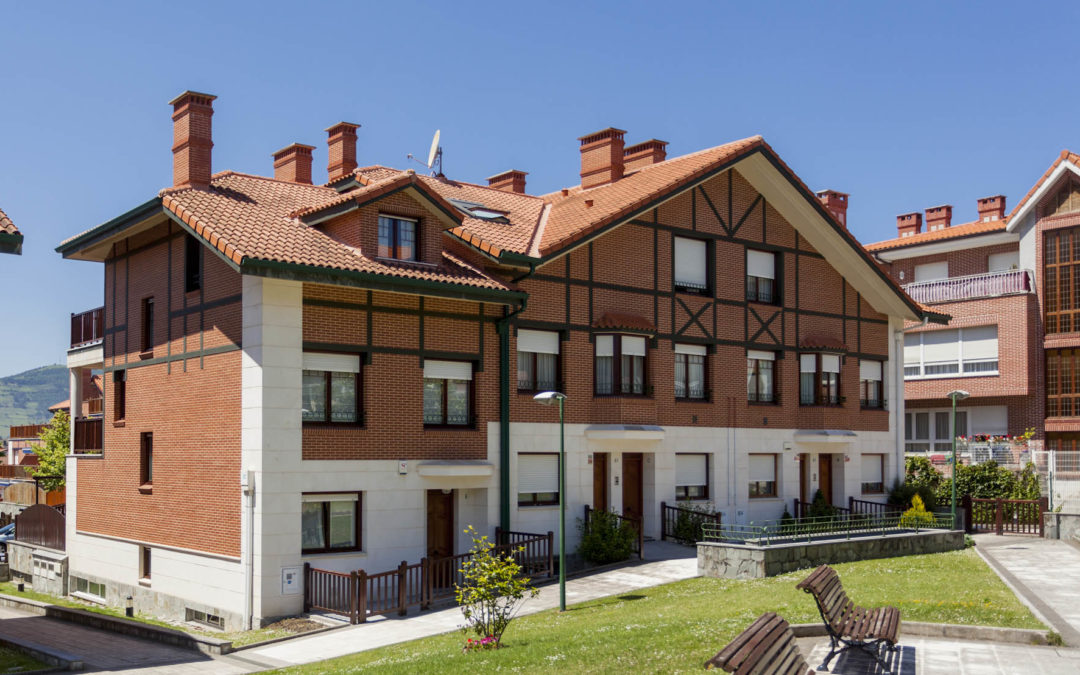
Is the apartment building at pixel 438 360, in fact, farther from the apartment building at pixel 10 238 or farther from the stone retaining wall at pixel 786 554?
the stone retaining wall at pixel 786 554

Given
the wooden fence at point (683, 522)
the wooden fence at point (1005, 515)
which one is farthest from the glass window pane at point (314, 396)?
the wooden fence at point (1005, 515)

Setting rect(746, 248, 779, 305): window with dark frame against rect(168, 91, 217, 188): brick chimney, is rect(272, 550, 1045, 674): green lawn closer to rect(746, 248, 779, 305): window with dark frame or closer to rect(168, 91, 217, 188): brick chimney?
rect(746, 248, 779, 305): window with dark frame

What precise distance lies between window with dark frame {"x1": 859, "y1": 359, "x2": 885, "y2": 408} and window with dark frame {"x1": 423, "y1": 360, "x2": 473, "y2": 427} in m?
15.7

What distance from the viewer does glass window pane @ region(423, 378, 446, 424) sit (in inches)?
979

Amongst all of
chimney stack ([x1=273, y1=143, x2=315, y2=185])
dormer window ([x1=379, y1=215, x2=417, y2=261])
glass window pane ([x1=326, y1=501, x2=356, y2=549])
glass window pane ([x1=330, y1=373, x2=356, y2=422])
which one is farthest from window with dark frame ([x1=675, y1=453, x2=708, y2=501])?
chimney stack ([x1=273, y1=143, x2=315, y2=185])

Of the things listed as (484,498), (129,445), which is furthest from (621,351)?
(129,445)

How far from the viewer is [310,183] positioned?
103 feet

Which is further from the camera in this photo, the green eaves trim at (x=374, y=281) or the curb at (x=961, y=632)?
the green eaves trim at (x=374, y=281)

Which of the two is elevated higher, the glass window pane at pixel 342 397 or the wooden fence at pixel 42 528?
the glass window pane at pixel 342 397

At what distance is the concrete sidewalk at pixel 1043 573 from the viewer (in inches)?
621

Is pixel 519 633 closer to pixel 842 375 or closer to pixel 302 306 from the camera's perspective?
pixel 302 306

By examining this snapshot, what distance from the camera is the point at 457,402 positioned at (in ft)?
83.6

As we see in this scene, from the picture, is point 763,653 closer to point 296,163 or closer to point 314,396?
point 314,396

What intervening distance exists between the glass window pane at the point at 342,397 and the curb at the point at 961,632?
462 inches
